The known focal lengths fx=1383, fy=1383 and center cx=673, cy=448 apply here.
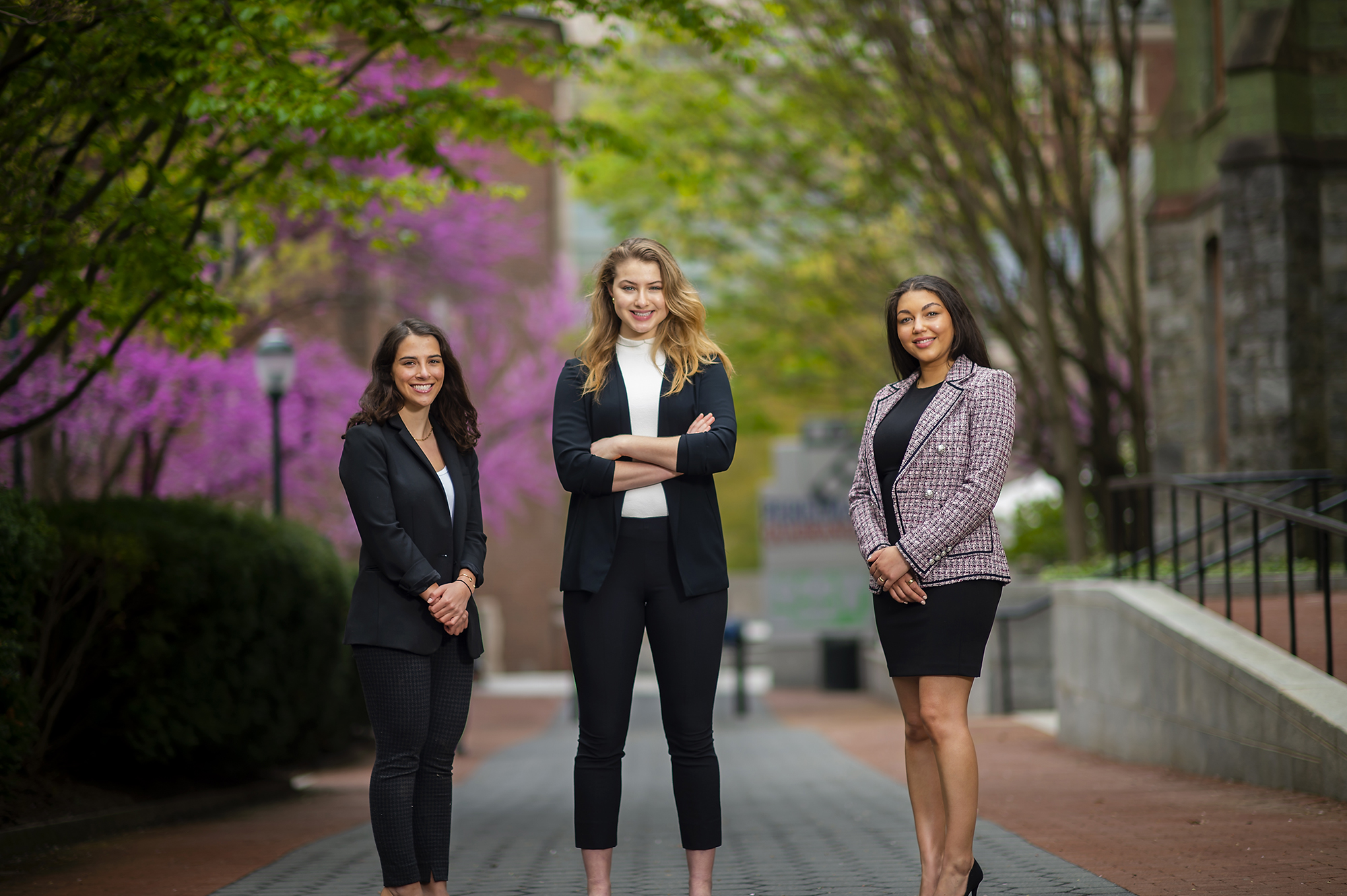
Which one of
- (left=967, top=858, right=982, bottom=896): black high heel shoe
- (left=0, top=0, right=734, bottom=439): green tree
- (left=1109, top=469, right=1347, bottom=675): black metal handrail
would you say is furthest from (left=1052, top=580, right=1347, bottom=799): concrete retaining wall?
(left=0, top=0, right=734, bottom=439): green tree

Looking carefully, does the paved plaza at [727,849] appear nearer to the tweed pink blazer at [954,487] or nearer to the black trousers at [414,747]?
the black trousers at [414,747]

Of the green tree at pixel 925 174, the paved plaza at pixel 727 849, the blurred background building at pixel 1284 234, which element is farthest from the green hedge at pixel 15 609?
the blurred background building at pixel 1284 234

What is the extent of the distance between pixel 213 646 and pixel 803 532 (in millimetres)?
16895

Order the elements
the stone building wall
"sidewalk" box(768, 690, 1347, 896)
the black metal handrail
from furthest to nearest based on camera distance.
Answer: the stone building wall < the black metal handrail < "sidewalk" box(768, 690, 1347, 896)

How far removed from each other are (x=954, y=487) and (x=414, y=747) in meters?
1.89

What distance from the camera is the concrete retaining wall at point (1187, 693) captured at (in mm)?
6875

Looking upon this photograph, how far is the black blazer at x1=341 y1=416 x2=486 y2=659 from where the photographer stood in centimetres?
434

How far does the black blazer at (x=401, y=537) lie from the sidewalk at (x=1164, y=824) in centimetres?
256

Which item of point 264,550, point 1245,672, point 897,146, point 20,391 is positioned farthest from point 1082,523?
point 20,391

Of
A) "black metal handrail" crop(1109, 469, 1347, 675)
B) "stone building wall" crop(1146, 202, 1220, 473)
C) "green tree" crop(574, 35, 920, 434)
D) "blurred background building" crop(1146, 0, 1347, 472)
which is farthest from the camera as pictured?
"green tree" crop(574, 35, 920, 434)

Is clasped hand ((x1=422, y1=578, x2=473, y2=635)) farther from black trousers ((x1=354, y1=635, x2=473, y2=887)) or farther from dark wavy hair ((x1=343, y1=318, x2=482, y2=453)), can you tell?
dark wavy hair ((x1=343, y1=318, x2=482, y2=453))

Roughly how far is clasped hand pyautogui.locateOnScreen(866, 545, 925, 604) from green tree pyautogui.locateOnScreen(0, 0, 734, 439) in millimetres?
4183

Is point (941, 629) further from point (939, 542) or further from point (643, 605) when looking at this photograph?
point (643, 605)

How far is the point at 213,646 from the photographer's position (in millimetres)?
8539
